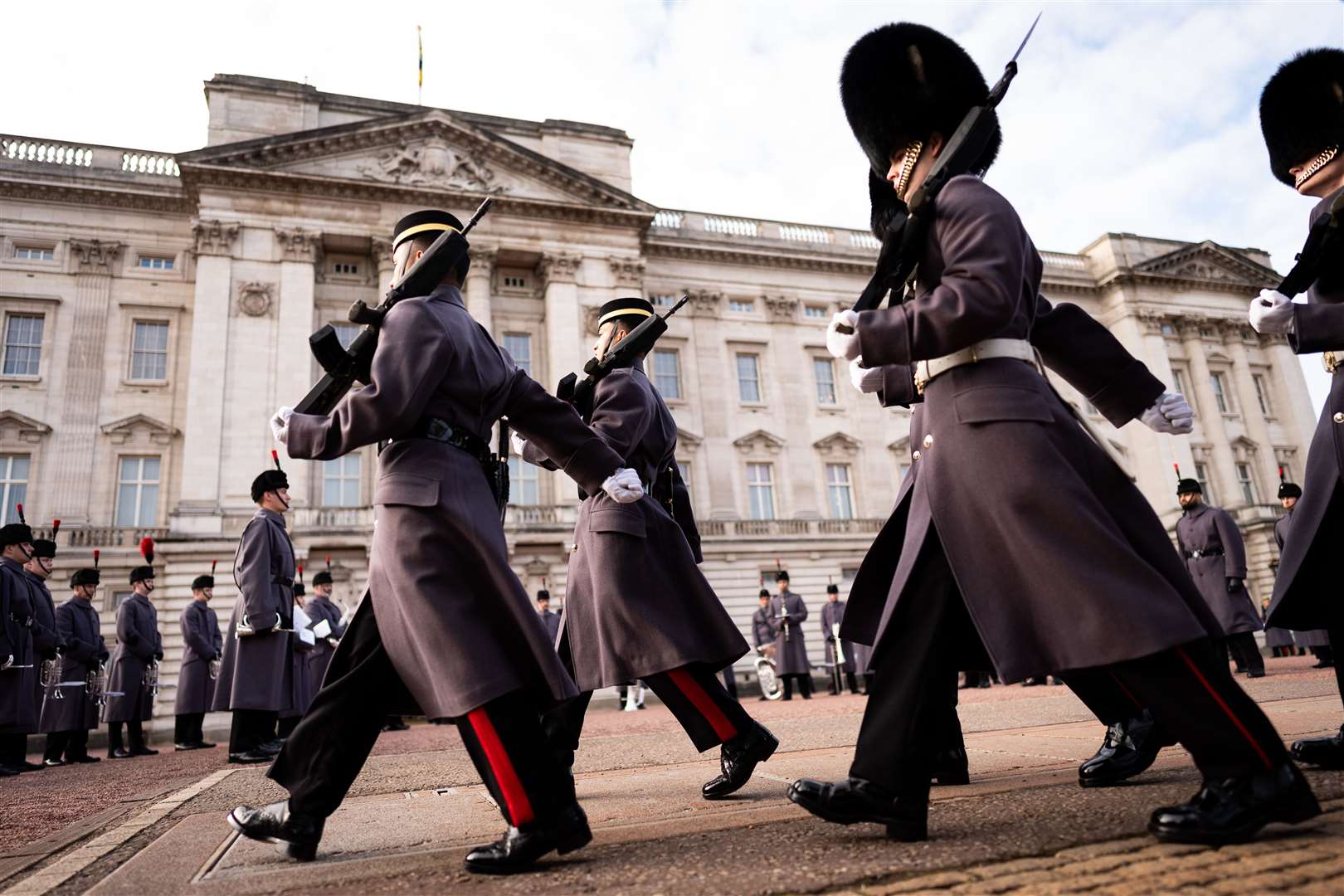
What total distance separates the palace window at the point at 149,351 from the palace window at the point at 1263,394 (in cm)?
4108

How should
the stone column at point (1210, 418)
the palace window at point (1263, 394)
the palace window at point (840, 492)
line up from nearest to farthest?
the palace window at point (840, 492), the stone column at point (1210, 418), the palace window at point (1263, 394)

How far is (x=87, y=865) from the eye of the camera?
9.71 feet

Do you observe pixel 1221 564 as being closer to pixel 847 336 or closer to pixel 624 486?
pixel 624 486

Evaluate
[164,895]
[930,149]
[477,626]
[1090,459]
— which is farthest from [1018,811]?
[164,895]

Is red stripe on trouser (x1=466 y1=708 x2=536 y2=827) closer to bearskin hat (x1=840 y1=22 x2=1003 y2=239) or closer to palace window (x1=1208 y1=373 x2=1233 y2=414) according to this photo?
bearskin hat (x1=840 y1=22 x2=1003 y2=239)

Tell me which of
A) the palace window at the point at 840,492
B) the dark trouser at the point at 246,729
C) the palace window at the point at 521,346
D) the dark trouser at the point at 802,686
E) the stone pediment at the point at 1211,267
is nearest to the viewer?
the dark trouser at the point at 246,729

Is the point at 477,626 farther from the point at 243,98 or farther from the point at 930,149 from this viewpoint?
the point at 243,98

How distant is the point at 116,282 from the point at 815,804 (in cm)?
2919

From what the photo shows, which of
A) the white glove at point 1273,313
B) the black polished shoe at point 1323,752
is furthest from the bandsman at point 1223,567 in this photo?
the white glove at point 1273,313

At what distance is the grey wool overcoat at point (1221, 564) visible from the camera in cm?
1155

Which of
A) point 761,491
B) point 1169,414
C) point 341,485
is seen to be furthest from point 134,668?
point 761,491

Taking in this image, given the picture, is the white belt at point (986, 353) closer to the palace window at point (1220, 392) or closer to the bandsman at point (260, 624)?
the bandsman at point (260, 624)

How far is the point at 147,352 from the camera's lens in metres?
26.2

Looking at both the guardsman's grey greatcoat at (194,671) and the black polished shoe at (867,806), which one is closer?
the black polished shoe at (867,806)
